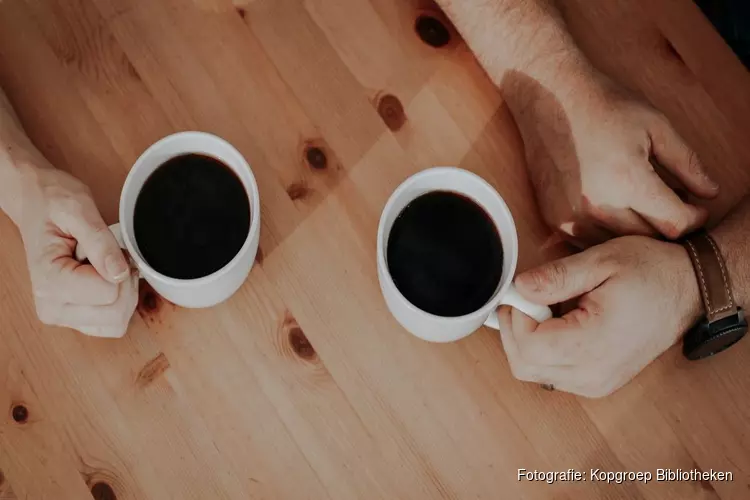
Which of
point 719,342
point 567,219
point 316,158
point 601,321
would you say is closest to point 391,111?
point 316,158

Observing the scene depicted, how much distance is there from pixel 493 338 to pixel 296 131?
35 centimetres

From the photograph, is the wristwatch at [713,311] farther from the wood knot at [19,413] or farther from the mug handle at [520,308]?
the wood knot at [19,413]

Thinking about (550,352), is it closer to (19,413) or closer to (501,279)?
(501,279)

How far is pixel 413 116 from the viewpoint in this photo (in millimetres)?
851

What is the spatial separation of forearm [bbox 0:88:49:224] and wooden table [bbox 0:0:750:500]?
0.12 ft

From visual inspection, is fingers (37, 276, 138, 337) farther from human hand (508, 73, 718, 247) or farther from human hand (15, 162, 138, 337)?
human hand (508, 73, 718, 247)

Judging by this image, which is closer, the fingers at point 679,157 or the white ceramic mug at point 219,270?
the white ceramic mug at point 219,270

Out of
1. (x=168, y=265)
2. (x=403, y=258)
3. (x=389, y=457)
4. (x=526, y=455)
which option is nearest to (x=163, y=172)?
(x=168, y=265)

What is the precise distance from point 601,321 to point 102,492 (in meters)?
0.59

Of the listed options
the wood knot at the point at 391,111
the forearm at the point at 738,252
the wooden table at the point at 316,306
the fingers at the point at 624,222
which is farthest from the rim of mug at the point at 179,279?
the forearm at the point at 738,252

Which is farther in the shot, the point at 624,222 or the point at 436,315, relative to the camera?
the point at 624,222

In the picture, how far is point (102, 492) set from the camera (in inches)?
29.3

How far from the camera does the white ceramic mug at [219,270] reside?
0.68 metres

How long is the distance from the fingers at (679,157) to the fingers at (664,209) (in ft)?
0.09
